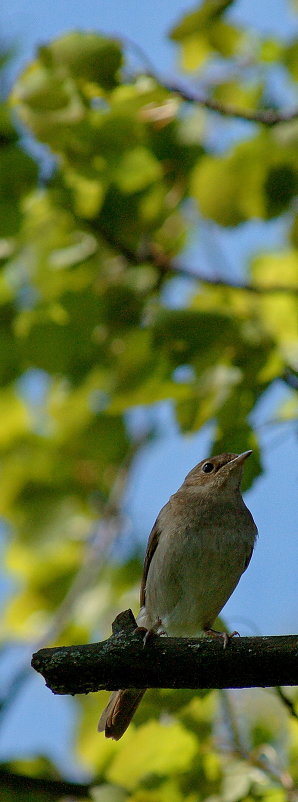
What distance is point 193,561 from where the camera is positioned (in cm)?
516

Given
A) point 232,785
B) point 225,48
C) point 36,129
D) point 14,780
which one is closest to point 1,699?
point 14,780

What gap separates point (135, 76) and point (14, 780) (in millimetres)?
4041

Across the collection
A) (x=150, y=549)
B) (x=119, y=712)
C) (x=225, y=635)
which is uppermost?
(x=225, y=635)

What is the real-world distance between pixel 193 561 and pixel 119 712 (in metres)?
0.92

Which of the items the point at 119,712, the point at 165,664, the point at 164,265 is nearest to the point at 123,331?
the point at 164,265

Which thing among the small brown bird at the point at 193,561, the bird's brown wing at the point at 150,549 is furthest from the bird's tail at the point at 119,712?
the bird's brown wing at the point at 150,549

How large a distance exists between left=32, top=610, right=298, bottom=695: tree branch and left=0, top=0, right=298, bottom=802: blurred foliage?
1.27 metres

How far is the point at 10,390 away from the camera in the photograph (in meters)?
7.33

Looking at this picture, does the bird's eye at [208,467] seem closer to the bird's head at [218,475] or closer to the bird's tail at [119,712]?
the bird's head at [218,475]

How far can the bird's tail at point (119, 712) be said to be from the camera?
5117mm

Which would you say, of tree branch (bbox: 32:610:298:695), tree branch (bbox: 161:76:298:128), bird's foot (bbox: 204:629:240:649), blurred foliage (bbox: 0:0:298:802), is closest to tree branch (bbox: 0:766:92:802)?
blurred foliage (bbox: 0:0:298:802)

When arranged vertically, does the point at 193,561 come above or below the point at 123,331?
below

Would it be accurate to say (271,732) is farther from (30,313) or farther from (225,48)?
→ (225,48)

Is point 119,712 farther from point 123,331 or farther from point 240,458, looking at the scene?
point 123,331
